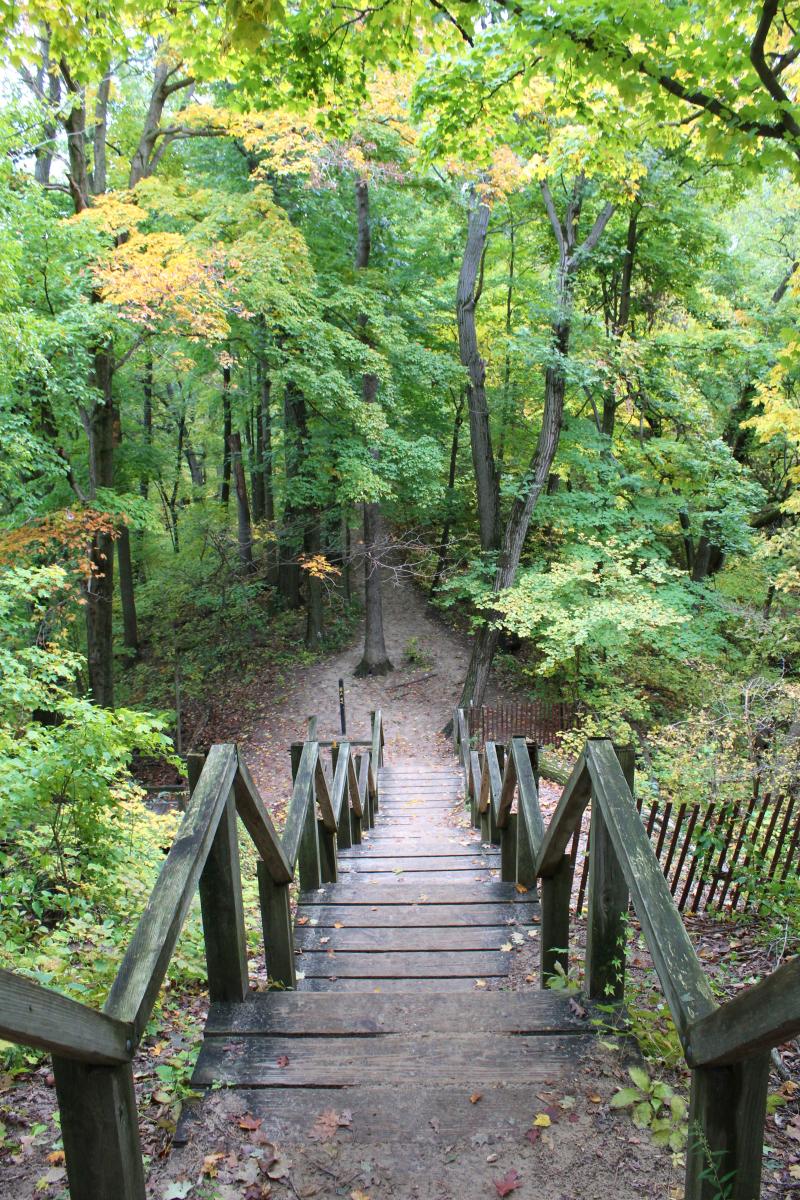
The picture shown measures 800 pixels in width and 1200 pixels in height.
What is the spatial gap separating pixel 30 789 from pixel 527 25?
19.0 feet

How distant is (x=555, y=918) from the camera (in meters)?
3.29

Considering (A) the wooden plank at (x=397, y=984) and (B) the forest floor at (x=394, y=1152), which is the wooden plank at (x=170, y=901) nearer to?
(B) the forest floor at (x=394, y=1152)

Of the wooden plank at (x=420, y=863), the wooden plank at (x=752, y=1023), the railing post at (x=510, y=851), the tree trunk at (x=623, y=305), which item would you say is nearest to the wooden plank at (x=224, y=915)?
the wooden plank at (x=752, y=1023)

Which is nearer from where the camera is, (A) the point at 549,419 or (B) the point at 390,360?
(A) the point at 549,419

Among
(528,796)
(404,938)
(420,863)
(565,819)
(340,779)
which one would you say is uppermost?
(565,819)

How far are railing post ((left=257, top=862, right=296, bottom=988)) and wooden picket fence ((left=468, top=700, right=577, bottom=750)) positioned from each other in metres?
10.9

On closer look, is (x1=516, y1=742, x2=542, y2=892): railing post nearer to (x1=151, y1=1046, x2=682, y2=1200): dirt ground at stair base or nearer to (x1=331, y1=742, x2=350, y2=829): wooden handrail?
(x1=331, y1=742, x2=350, y2=829): wooden handrail

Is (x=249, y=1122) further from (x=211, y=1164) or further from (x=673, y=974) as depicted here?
(x=673, y=974)

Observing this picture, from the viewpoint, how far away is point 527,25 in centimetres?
438

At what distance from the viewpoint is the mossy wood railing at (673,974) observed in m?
1.47

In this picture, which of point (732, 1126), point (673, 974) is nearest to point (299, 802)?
point (673, 974)

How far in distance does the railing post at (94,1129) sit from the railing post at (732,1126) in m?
1.37

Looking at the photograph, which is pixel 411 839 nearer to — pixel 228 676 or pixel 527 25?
pixel 527 25

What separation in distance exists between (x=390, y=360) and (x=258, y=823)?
50.0 ft
